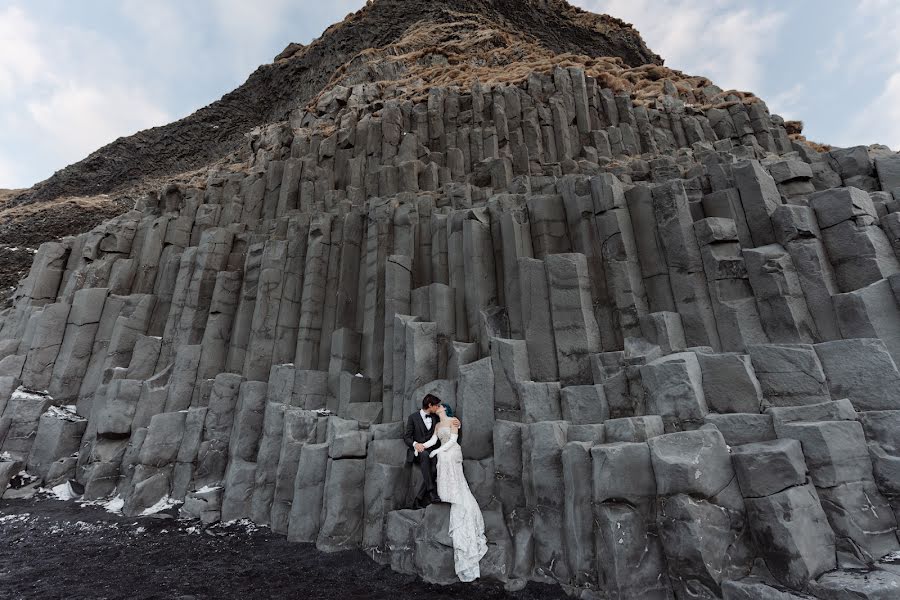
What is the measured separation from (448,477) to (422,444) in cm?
62

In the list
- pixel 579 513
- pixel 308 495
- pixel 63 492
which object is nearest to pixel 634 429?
pixel 579 513

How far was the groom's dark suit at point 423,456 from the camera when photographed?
19.8 feet

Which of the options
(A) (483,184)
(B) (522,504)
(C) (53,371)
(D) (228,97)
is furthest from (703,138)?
(D) (228,97)

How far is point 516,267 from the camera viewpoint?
7.95 meters

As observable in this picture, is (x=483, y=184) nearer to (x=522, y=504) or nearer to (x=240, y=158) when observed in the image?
(x=522, y=504)

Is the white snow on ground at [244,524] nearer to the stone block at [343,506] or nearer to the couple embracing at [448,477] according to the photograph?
the stone block at [343,506]

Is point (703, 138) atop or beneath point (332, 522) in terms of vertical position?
atop

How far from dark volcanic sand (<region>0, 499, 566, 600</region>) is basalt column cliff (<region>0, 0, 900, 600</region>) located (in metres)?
0.38

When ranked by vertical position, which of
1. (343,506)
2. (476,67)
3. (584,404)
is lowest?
(343,506)

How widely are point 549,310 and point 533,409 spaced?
1.72 m

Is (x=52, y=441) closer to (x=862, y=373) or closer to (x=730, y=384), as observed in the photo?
(x=730, y=384)

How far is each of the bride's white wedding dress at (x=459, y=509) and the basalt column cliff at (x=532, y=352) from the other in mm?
244

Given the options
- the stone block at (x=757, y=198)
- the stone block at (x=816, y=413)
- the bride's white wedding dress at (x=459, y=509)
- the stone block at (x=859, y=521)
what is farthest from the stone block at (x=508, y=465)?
the stone block at (x=757, y=198)

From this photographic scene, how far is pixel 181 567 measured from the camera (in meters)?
6.29
